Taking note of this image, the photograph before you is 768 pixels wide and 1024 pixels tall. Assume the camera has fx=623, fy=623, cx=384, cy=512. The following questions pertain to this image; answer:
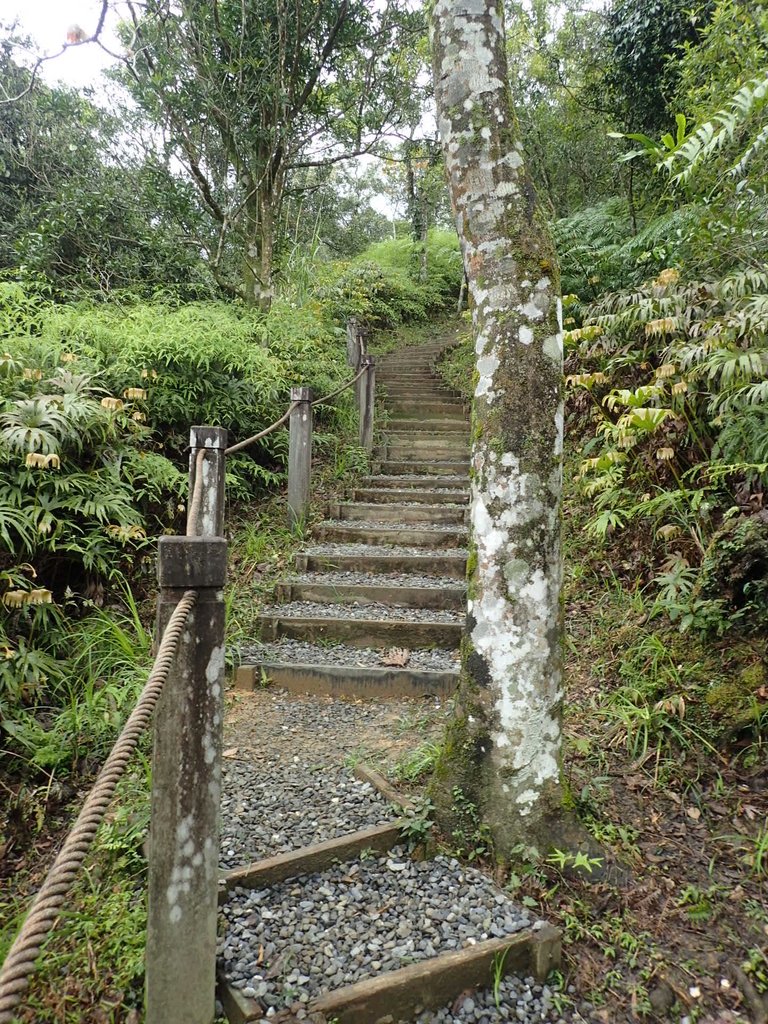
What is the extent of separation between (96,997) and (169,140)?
8.27m

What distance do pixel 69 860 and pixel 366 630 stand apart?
3.16m

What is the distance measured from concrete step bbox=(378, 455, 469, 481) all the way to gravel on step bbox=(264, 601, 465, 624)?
2561 millimetres

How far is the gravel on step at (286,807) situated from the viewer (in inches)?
92.2

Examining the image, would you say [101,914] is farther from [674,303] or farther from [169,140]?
[169,140]

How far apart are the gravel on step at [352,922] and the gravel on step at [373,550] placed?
282cm

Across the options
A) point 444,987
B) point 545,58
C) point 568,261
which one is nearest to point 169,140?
point 568,261

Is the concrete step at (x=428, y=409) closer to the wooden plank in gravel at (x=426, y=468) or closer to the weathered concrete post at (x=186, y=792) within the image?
the wooden plank in gravel at (x=426, y=468)

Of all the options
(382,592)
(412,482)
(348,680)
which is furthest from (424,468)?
(348,680)

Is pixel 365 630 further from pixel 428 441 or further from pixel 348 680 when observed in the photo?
pixel 428 441

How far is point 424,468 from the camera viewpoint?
6.74 m

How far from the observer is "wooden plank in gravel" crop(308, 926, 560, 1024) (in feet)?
5.71

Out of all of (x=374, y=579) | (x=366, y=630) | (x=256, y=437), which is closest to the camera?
(x=256, y=437)

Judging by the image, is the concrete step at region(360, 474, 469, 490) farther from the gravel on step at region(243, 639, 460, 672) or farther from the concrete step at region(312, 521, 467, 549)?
the gravel on step at region(243, 639, 460, 672)

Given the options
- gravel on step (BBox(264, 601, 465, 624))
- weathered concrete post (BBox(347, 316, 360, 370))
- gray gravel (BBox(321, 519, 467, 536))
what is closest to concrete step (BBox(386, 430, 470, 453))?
weathered concrete post (BBox(347, 316, 360, 370))
